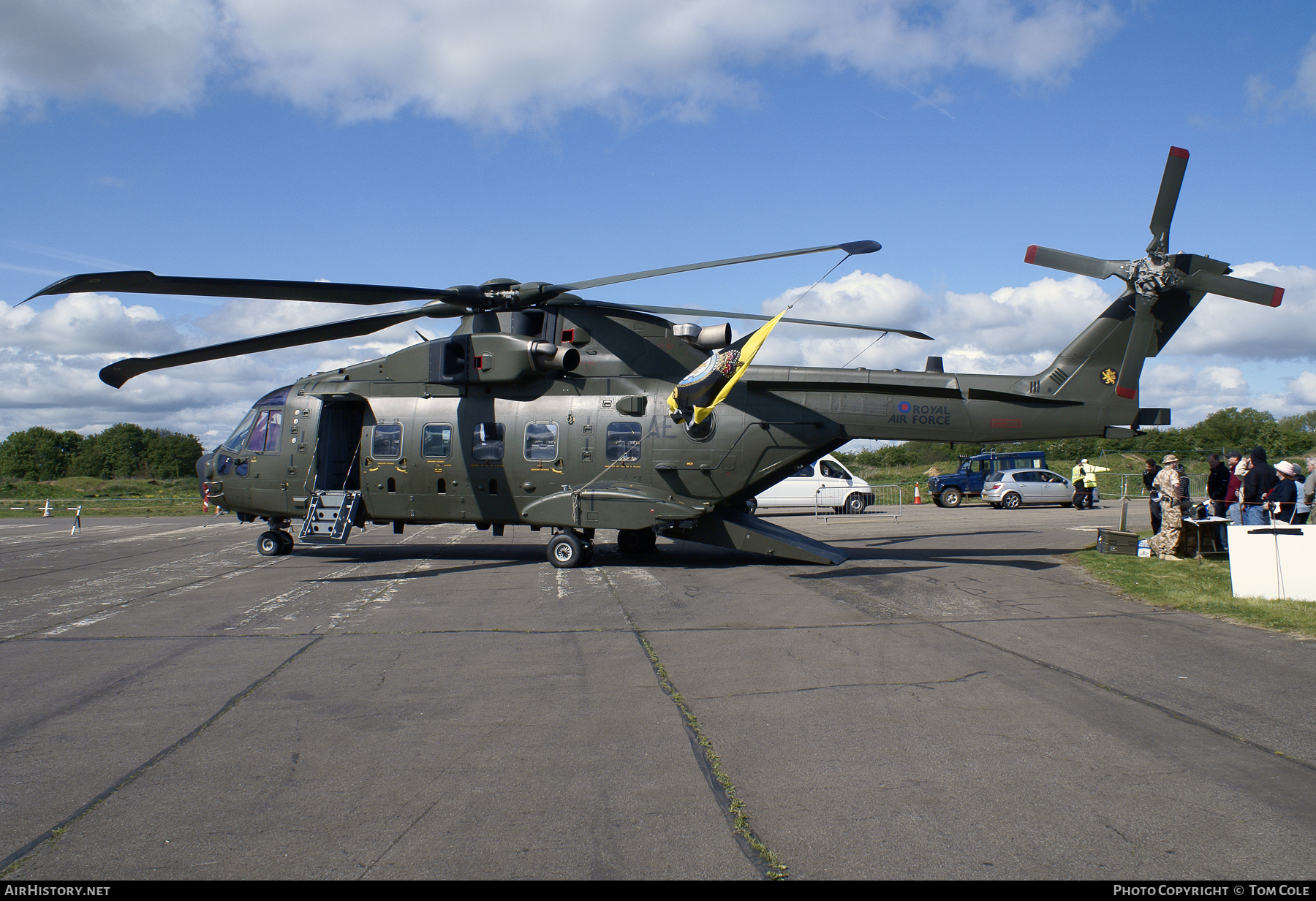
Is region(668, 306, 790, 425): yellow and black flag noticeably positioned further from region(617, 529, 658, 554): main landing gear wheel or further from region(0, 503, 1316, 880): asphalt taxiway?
region(617, 529, 658, 554): main landing gear wheel

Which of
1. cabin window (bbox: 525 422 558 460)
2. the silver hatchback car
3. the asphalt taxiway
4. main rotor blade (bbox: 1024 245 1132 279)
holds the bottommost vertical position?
the asphalt taxiway

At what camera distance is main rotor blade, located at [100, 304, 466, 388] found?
41.4 feet

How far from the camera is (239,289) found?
10391 mm

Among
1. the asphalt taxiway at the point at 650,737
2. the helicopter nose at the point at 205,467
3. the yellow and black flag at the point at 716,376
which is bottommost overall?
the asphalt taxiway at the point at 650,737

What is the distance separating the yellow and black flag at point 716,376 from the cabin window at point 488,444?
3.71 m

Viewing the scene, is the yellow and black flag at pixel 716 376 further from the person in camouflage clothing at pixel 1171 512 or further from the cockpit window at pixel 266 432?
the cockpit window at pixel 266 432

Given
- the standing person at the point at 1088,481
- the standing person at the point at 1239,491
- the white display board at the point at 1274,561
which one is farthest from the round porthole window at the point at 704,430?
the standing person at the point at 1088,481

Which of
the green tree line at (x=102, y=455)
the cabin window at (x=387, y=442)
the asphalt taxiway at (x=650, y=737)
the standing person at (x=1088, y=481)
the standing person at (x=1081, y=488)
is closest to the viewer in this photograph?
the asphalt taxiway at (x=650, y=737)

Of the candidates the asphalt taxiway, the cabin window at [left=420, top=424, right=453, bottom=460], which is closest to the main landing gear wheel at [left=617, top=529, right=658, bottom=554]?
the cabin window at [left=420, top=424, right=453, bottom=460]

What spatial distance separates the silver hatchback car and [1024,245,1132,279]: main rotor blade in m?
20.6

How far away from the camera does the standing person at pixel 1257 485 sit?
13.1 meters

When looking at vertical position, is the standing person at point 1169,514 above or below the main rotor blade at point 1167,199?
below

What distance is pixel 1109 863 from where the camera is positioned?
10.6ft
